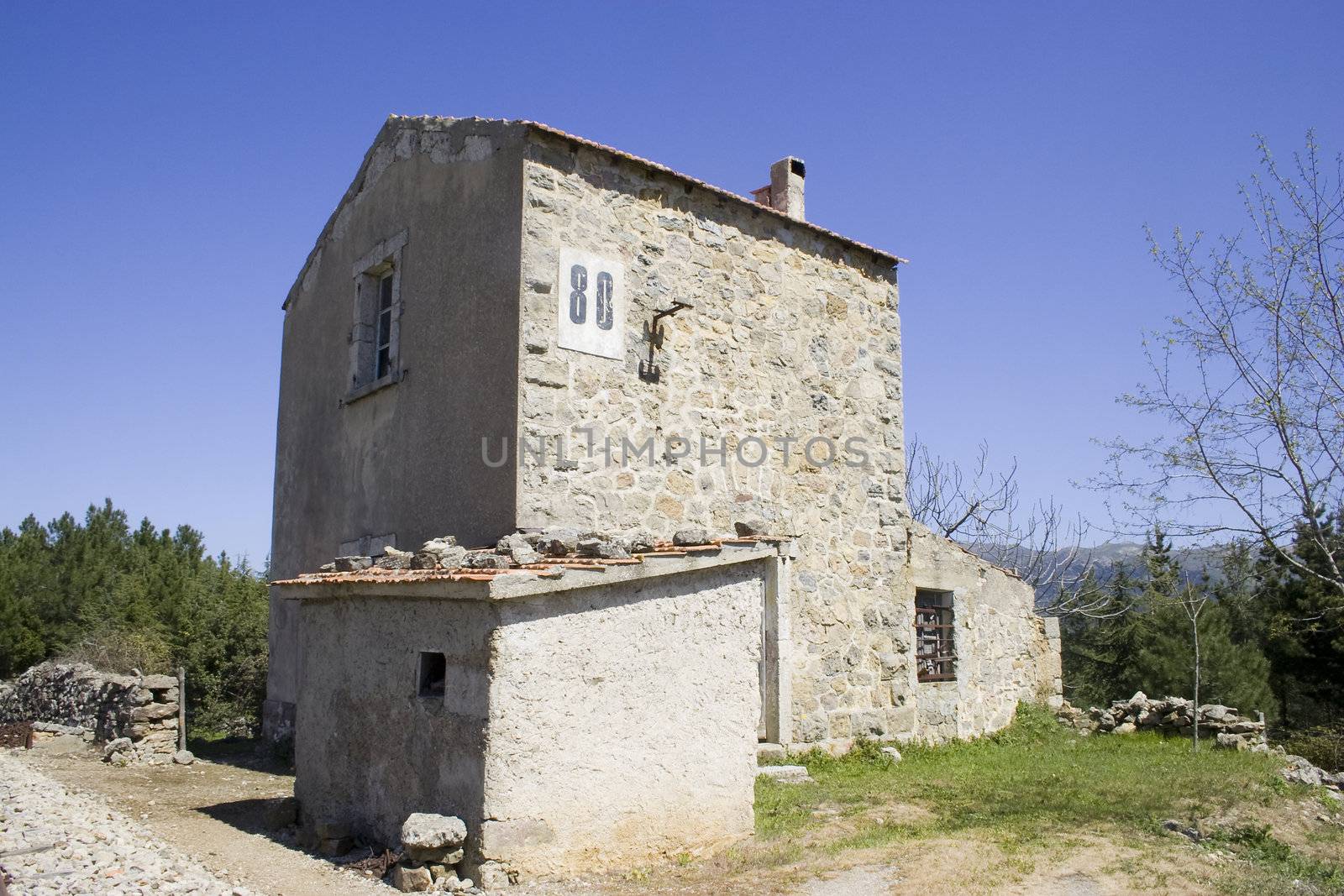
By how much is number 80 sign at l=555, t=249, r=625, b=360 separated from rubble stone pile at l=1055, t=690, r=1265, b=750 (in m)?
8.95

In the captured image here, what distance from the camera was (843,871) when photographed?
6.07 meters

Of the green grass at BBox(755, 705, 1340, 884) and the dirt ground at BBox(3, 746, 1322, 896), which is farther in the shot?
the green grass at BBox(755, 705, 1340, 884)

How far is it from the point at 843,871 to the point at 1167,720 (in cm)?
1002

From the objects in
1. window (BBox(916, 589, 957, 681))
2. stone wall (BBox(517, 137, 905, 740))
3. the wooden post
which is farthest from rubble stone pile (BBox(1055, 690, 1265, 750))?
the wooden post

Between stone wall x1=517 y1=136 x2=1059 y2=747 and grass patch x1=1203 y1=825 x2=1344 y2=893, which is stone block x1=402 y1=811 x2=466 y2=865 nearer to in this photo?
stone wall x1=517 y1=136 x2=1059 y2=747

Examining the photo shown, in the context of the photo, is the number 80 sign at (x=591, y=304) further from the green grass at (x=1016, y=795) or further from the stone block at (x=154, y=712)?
the stone block at (x=154, y=712)

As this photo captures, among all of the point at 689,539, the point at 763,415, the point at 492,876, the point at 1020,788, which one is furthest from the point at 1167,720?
the point at 492,876

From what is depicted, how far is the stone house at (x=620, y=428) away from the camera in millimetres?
7402

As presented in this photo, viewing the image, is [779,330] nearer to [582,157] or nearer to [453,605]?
[582,157]

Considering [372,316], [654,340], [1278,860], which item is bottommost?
[1278,860]

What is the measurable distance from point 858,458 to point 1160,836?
16.3ft

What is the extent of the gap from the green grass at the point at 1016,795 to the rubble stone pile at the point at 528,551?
7.24 ft

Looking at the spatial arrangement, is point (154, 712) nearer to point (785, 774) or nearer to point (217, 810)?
point (217, 810)

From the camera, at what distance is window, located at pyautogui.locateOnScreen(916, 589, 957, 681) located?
38.4 feet
